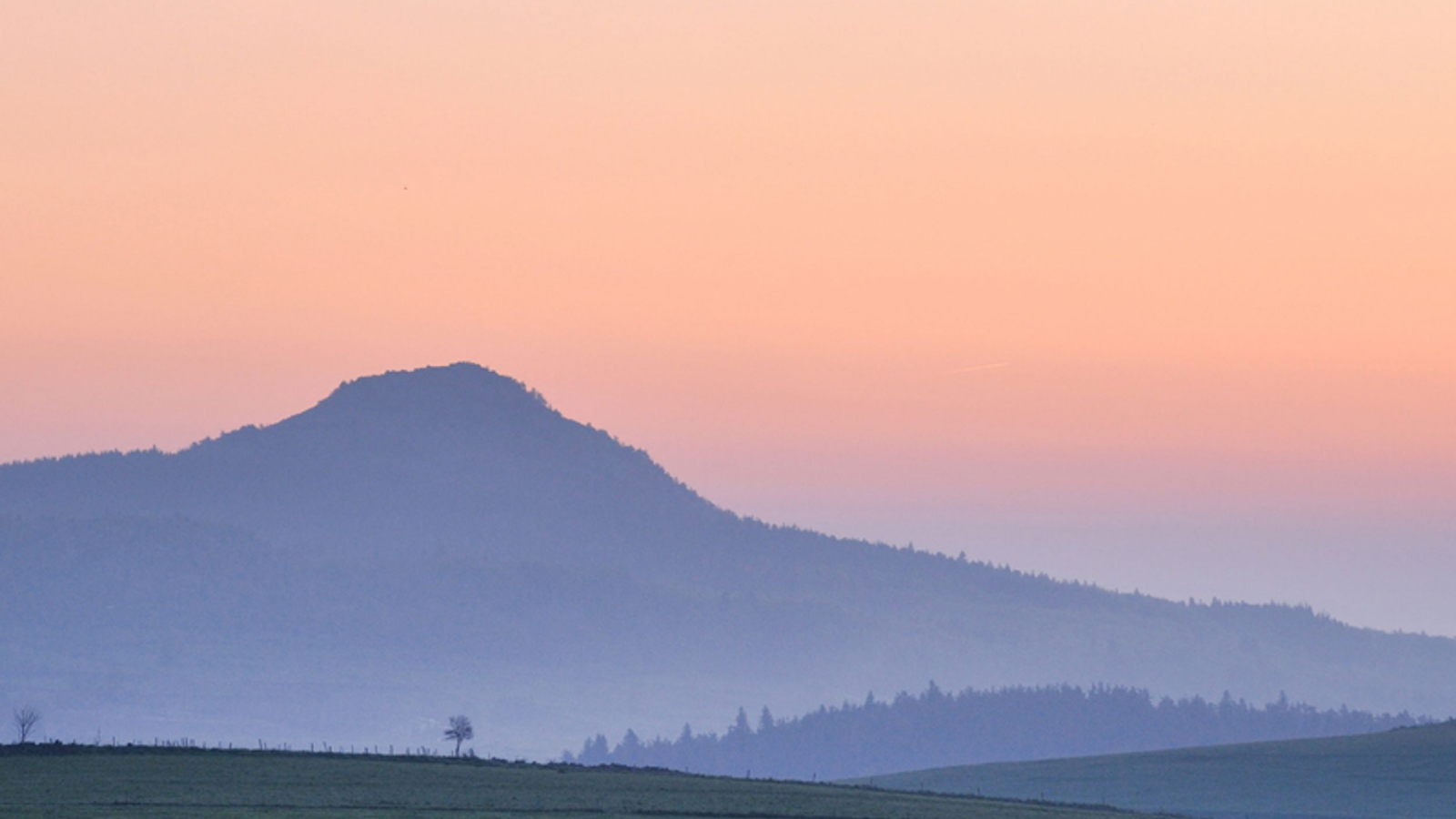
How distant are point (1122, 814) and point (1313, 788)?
56997mm

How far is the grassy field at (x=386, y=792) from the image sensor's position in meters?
104

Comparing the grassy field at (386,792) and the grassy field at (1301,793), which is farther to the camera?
the grassy field at (1301,793)

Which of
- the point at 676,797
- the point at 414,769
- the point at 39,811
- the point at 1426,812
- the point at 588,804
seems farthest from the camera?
the point at 1426,812

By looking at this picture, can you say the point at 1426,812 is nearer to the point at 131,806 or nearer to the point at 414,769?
the point at 414,769

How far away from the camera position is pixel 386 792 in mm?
113938

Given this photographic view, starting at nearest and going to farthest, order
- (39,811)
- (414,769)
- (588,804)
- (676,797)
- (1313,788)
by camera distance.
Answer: (39,811)
(588,804)
(676,797)
(414,769)
(1313,788)

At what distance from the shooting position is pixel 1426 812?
15962 centimetres

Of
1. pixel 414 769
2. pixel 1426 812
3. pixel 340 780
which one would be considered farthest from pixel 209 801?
pixel 1426 812

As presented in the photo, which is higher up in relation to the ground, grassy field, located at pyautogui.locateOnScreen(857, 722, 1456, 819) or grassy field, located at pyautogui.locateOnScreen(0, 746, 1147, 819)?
grassy field, located at pyautogui.locateOnScreen(857, 722, 1456, 819)

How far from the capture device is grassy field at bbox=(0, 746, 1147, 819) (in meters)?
104

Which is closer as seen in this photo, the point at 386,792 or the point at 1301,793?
the point at 386,792

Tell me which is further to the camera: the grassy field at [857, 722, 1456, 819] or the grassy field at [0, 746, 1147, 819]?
the grassy field at [857, 722, 1456, 819]

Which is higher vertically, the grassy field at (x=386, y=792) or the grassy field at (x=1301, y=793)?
the grassy field at (x=1301, y=793)

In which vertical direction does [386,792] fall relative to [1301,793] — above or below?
below
